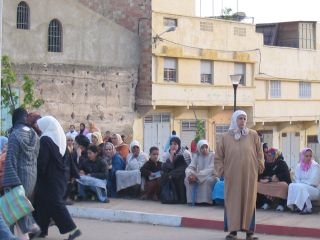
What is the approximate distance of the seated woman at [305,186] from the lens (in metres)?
13.0

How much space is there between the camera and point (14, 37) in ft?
101

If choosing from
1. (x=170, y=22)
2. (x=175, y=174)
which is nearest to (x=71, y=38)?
(x=170, y=22)

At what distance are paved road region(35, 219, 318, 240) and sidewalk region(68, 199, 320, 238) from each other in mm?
202

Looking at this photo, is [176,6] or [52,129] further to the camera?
[176,6]

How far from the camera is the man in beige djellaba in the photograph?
35.9ft

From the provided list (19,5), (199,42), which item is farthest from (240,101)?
(19,5)

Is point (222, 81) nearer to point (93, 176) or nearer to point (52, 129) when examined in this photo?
point (93, 176)

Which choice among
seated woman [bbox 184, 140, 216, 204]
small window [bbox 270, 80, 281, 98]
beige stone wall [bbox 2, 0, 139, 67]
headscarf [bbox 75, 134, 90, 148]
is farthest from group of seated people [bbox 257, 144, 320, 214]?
small window [bbox 270, 80, 281, 98]

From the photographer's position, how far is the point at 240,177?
432 inches

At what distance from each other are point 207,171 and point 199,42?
2311 cm

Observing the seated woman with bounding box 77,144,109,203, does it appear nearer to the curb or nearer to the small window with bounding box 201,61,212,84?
the curb

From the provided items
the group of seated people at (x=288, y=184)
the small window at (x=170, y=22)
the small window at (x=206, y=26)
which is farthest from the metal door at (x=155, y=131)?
the group of seated people at (x=288, y=184)

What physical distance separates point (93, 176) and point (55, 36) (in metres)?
18.2

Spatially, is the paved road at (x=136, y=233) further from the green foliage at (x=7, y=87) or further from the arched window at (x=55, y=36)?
the arched window at (x=55, y=36)
